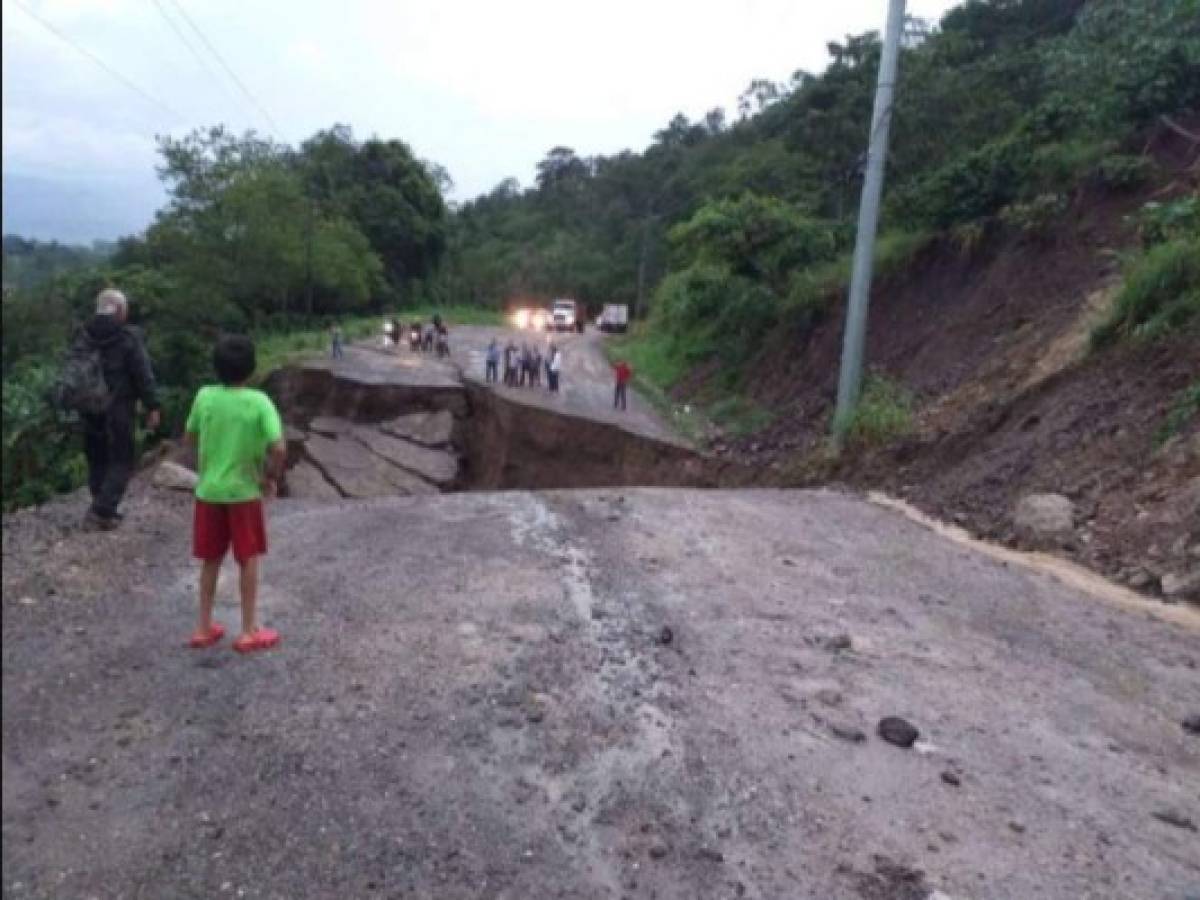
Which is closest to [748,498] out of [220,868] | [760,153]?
[220,868]

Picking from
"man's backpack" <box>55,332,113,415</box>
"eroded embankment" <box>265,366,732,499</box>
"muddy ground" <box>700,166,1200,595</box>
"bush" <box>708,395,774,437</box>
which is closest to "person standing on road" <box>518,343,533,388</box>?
"eroded embankment" <box>265,366,732,499</box>

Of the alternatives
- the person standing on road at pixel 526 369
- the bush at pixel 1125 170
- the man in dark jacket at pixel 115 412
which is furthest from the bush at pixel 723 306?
the man in dark jacket at pixel 115 412

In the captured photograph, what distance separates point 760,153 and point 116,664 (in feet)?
88.8

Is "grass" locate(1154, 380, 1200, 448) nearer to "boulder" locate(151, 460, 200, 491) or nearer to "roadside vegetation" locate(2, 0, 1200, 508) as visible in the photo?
"roadside vegetation" locate(2, 0, 1200, 508)

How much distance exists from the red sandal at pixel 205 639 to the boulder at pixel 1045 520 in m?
6.99

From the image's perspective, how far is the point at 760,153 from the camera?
2731cm

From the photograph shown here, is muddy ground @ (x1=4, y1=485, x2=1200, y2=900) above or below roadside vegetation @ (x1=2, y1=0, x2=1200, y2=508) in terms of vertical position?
below

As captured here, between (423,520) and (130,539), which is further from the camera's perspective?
(423,520)

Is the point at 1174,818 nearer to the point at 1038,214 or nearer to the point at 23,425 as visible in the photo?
the point at 23,425

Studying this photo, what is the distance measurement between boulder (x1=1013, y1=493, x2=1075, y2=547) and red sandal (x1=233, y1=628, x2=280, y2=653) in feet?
22.0

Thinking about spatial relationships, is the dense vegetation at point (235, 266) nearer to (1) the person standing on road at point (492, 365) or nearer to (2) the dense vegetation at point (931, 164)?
(2) the dense vegetation at point (931, 164)

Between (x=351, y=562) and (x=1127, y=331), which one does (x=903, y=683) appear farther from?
(x=1127, y=331)

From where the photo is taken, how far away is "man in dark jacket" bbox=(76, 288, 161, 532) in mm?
3613

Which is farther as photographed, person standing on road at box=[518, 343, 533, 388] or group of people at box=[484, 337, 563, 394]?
person standing on road at box=[518, 343, 533, 388]
